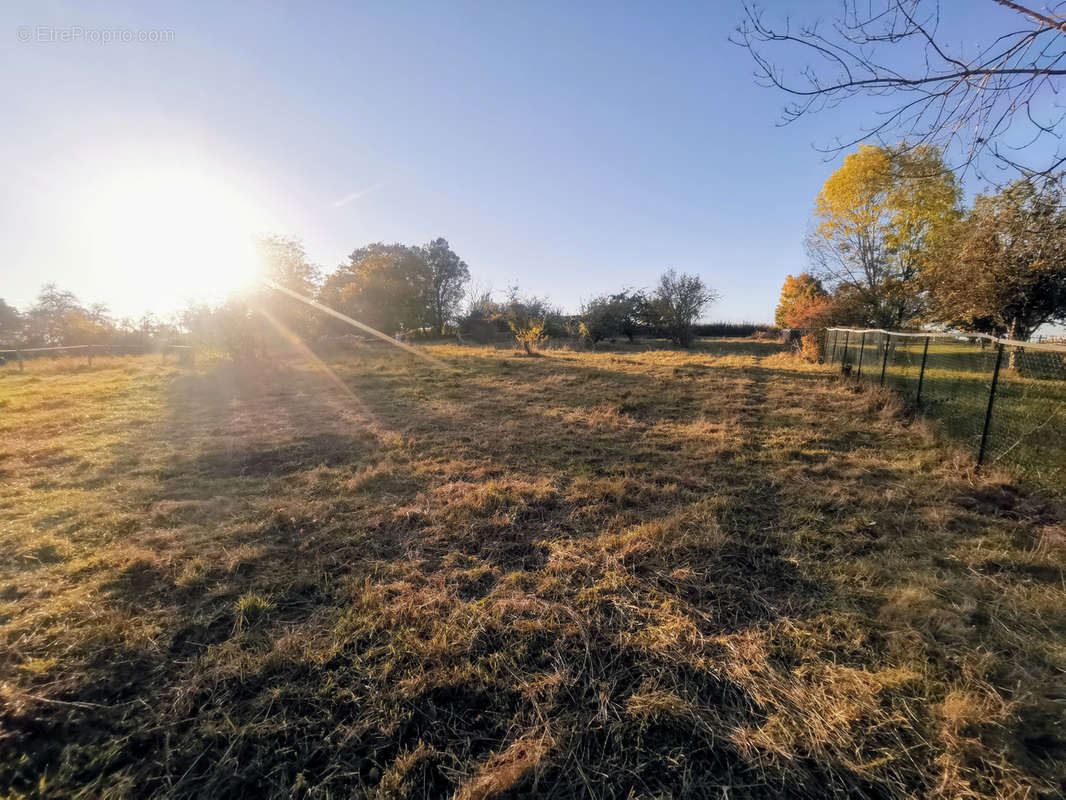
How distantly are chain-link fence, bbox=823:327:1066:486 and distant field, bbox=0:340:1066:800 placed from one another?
0.39m

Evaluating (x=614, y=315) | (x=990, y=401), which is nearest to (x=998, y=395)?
(x=990, y=401)

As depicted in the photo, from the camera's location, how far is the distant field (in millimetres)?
1461

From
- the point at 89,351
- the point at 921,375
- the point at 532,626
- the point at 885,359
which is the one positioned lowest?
the point at 532,626

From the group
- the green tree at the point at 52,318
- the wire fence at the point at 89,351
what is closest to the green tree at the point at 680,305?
the wire fence at the point at 89,351

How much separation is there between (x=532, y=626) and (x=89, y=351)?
95.7ft

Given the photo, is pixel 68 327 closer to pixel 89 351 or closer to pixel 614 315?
pixel 89 351

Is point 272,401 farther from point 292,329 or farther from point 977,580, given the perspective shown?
point 292,329

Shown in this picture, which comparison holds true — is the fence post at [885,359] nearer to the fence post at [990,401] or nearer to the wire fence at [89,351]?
the fence post at [990,401]

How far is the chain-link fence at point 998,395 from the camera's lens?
361cm

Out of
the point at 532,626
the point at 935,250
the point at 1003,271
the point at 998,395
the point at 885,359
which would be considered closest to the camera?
the point at 532,626

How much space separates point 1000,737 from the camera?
1485mm

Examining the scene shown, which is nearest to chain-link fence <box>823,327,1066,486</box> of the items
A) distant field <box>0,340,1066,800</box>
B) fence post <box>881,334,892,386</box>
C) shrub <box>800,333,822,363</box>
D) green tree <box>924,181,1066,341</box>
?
distant field <box>0,340,1066,800</box>

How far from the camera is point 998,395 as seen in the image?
164 inches

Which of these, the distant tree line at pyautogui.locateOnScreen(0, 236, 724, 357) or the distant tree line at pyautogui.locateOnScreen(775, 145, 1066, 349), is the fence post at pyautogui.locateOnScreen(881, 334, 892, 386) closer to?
the distant tree line at pyautogui.locateOnScreen(775, 145, 1066, 349)
